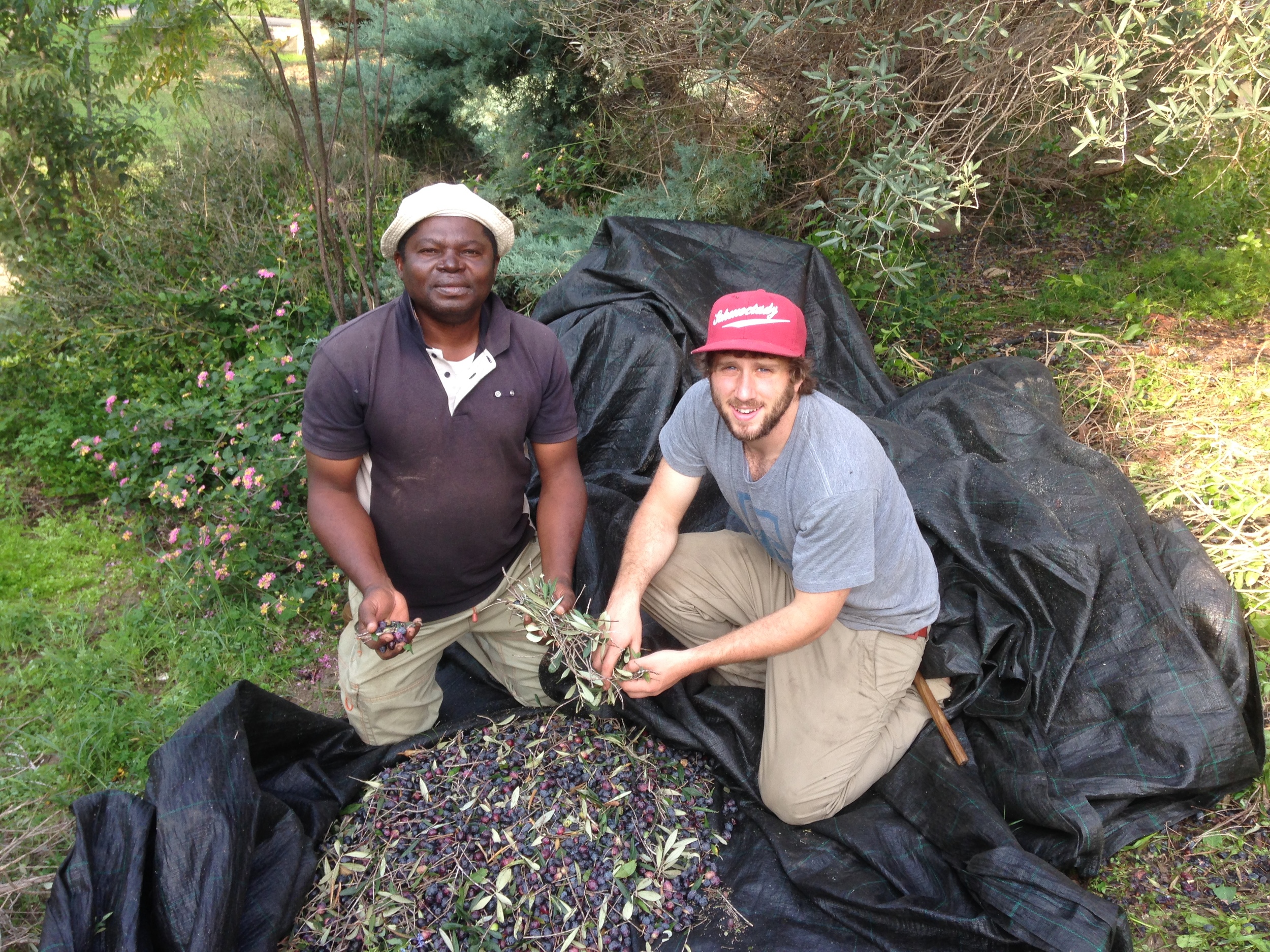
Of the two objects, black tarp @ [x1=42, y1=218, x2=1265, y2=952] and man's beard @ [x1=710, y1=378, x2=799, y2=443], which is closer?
black tarp @ [x1=42, y1=218, x2=1265, y2=952]

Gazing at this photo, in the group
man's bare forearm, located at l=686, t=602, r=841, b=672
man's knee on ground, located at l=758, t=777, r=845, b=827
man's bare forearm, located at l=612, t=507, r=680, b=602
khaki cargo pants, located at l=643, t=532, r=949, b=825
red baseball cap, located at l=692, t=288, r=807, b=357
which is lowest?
man's knee on ground, located at l=758, t=777, r=845, b=827

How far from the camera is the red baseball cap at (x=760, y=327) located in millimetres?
2211

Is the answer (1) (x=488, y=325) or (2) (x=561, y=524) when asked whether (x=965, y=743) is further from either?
(1) (x=488, y=325)

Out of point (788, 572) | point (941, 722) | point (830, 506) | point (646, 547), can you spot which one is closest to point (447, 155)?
point (646, 547)

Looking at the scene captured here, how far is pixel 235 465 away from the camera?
12.1 ft

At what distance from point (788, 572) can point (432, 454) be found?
1.16 m

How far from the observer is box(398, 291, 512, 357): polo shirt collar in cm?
247

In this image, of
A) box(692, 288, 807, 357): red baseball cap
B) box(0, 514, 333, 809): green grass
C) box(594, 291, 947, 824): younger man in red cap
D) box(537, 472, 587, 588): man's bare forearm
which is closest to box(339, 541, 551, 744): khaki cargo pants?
box(537, 472, 587, 588): man's bare forearm

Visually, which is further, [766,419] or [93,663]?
[93,663]

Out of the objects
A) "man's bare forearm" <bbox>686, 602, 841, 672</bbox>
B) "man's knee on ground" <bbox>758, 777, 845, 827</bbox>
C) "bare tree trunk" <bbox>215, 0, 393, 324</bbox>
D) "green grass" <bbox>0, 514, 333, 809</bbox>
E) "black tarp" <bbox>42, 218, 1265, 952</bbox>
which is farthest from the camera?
"bare tree trunk" <bbox>215, 0, 393, 324</bbox>

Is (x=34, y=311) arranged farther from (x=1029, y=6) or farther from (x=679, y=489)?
(x=1029, y=6)

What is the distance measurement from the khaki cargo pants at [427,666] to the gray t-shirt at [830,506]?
0.72 meters

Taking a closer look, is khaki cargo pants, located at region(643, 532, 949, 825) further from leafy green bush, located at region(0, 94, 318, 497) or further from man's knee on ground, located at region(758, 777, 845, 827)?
leafy green bush, located at region(0, 94, 318, 497)

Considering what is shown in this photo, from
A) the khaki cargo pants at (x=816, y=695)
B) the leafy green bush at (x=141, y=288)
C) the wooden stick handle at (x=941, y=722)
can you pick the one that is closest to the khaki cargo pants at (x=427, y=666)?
the khaki cargo pants at (x=816, y=695)
